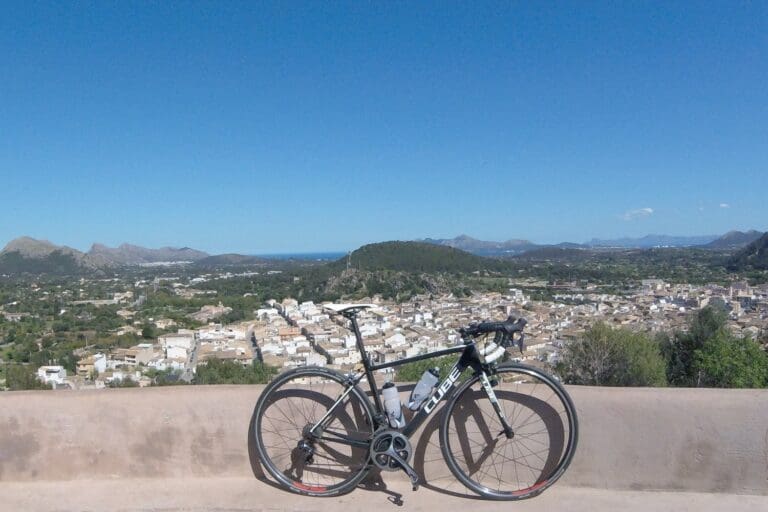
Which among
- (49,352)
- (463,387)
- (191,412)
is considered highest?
(463,387)

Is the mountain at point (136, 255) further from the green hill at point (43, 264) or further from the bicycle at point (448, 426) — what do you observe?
the bicycle at point (448, 426)

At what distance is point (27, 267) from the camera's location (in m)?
98.0

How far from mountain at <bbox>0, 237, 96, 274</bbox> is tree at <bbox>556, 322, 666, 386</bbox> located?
10618 centimetres

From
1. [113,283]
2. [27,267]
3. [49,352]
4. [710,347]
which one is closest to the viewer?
[710,347]

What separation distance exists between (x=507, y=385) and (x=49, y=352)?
31.5 metres

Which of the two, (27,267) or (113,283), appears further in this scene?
(27,267)

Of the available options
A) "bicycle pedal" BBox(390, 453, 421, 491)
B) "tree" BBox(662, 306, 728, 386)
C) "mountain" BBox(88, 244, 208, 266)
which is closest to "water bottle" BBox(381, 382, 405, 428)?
"bicycle pedal" BBox(390, 453, 421, 491)

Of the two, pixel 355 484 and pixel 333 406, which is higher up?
pixel 333 406

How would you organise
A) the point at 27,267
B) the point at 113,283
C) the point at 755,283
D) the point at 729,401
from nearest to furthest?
the point at 729,401 < the point at 755,283 < the point at 113,283 < the point at 27,267

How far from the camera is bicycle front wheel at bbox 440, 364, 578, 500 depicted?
9.27 feet

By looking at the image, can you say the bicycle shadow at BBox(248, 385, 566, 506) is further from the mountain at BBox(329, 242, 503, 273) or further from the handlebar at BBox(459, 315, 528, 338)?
the mountain at BBox(329, 242, 503, 273)

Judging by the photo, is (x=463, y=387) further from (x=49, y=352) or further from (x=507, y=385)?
(x=49, y=352)

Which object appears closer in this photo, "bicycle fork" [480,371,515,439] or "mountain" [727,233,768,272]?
"bicycle fork" [480,371,515,439]

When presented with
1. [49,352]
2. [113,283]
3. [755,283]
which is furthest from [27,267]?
[755,283]
